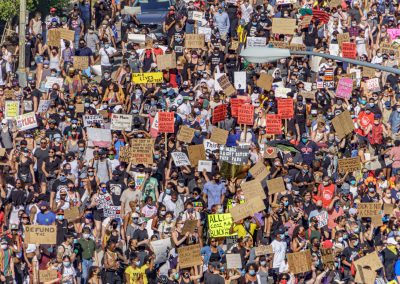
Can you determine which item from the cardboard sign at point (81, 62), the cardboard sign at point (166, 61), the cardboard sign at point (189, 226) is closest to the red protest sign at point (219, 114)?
the cardboard sign at point (166, 61)

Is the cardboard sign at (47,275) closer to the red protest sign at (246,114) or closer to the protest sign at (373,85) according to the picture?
the red protest sign at (246,114)

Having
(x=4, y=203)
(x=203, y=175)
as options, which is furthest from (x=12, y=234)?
(x=203, y=175)

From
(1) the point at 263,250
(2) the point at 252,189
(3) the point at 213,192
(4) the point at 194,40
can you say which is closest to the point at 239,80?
(4) the point at 194,40

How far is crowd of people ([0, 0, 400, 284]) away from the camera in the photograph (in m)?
33.0

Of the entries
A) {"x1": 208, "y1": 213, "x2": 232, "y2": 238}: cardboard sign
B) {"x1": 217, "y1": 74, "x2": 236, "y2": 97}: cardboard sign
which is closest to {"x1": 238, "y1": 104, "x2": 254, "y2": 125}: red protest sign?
{"x1": 217, "y1": 74, "x2": 236, "y2": 97}: cardboard sign

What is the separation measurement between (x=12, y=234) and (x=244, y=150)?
5.20m

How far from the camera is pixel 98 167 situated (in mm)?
35125

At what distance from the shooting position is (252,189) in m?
34.4

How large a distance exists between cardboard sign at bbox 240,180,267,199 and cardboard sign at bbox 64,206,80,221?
3130 millimetres

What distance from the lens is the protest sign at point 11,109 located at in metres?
38.3

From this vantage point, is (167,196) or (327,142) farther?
(327,142)

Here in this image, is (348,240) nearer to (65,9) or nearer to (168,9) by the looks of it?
(168,9)

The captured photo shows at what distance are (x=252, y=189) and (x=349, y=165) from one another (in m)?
2.49

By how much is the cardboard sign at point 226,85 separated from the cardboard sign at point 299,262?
6.34 metres
